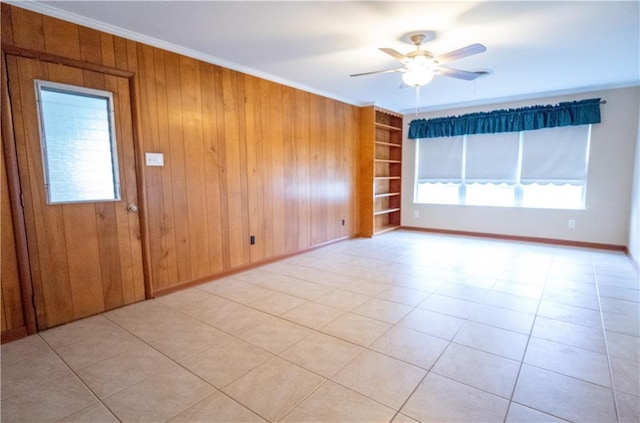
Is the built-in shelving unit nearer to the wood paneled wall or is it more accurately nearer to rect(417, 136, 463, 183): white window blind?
rect(417, 136, 463, 183): white window blind

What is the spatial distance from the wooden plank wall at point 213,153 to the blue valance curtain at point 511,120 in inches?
82.6

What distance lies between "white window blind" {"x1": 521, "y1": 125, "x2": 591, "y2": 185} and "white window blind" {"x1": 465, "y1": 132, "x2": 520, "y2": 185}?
16cm

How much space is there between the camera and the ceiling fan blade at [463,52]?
241 cm

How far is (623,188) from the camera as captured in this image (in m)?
4.57

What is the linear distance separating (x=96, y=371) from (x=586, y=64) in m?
5.32

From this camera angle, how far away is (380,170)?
6.43 meters

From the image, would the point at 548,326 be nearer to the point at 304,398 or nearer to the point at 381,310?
the point at 381,310

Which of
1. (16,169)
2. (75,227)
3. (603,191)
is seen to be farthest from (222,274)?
(603,191)

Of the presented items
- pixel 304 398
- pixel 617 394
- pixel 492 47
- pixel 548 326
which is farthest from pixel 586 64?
pixel 304 398

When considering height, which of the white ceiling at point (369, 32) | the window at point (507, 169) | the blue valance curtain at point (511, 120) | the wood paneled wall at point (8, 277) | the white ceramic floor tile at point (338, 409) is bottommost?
the white ceramic floor tile at point (338, 409)

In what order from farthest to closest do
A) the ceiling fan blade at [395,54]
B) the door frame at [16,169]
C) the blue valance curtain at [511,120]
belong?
the blue valance curtain at [511,120]
the ceiling fan blade at [395,54]
the door frame at [16,169]

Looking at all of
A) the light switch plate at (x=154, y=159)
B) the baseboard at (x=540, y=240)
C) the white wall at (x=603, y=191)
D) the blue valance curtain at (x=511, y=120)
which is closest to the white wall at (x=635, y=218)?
the white wall at (x=603, y=191)

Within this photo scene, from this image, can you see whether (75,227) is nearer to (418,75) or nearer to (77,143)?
(77,143)

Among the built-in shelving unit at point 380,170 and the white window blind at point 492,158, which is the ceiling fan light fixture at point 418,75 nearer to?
the built-in shelving unit at point 380,170
